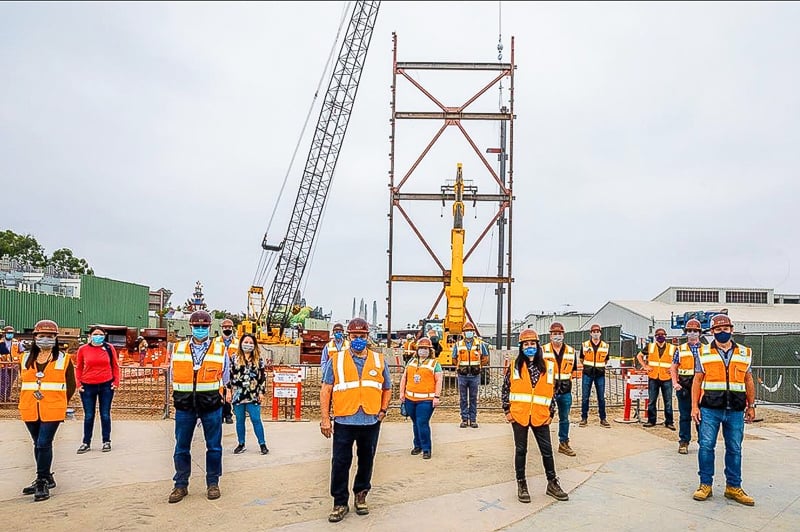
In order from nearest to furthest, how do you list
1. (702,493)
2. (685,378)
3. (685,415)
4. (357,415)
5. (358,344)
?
(357,415)
(358,344)
(702,493)
(685,415)
(685,378)

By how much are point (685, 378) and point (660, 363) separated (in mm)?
1469

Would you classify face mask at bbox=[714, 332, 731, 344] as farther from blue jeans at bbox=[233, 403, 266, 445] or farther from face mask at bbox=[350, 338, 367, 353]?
blue jeans at bbox=[233, 403, 266, 445]

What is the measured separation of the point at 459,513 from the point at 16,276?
156ft

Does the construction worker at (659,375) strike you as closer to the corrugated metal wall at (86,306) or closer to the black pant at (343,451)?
the black pant at (343,451)

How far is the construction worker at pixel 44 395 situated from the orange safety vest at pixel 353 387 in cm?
311

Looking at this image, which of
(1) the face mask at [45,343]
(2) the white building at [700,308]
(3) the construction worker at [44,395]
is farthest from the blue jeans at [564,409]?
(2) the white building at [700,308]

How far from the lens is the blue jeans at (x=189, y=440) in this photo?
7.20 m

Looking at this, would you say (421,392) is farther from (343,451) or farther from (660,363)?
(660,363)

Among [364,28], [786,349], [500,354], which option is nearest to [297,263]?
[364,28]

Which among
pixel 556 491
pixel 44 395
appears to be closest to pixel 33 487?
pixel 44 395

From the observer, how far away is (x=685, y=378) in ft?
36.4

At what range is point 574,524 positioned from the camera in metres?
6.52

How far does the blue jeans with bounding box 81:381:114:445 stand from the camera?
32.0 feet

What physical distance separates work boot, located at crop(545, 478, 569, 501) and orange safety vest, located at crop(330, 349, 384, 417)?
2190 mm
